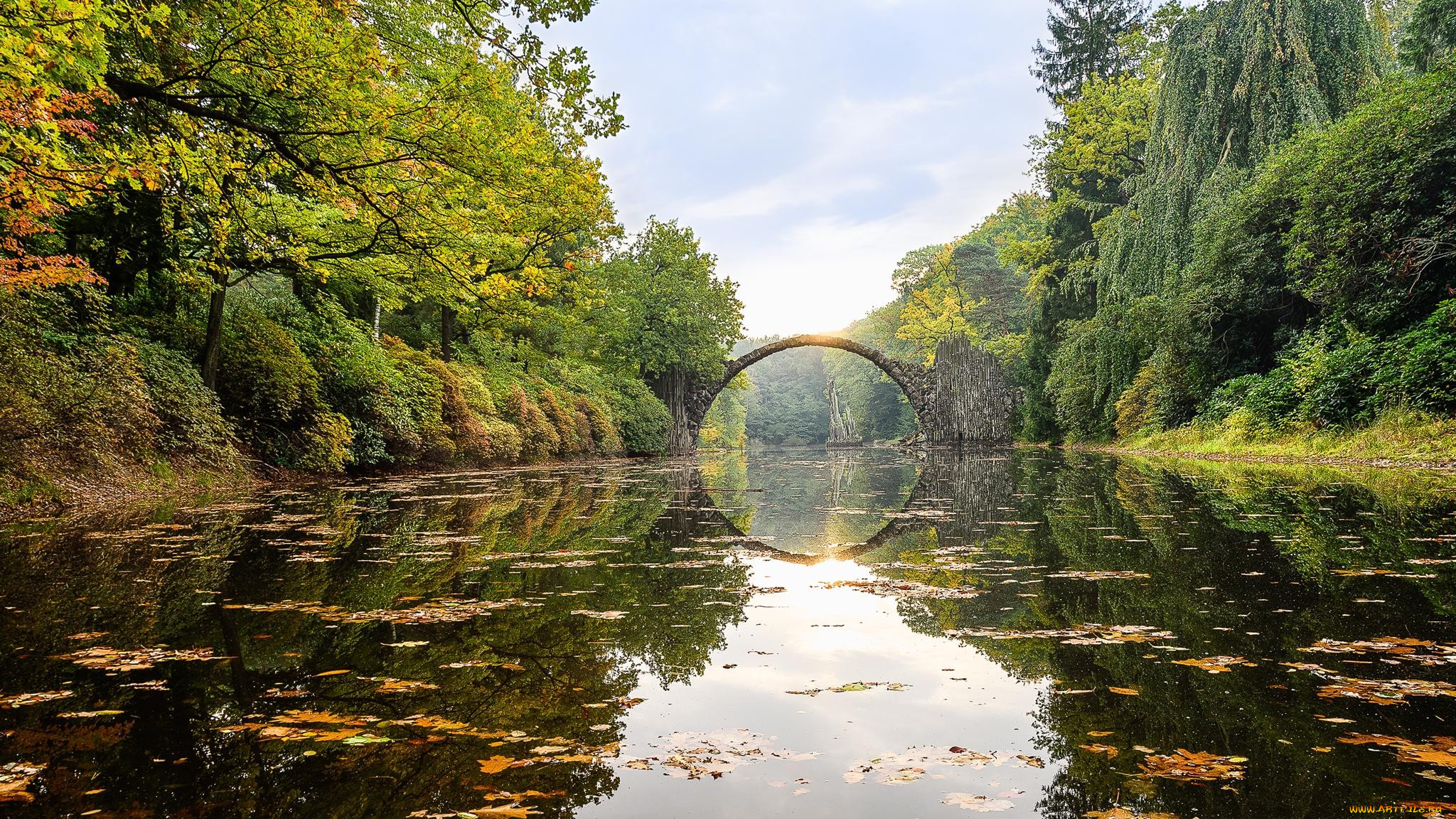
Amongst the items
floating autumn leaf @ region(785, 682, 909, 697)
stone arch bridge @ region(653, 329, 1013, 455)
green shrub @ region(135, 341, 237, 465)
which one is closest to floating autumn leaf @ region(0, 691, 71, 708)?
floating autumn leaf @ region(785, 682, 909, 697)

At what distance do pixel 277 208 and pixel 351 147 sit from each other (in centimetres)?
314

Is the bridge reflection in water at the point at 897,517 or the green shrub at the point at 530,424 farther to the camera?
the green shrub at the point at 530,424

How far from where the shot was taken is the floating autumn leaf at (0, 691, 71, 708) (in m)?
1.98

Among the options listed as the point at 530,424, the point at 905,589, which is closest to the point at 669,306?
the point at 530,424

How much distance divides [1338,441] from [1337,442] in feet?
0.09

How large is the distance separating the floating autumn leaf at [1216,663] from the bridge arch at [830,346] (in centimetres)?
2947

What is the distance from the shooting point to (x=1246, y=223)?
14.3 meters

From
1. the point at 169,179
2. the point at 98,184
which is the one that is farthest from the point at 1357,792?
the point at 169,179

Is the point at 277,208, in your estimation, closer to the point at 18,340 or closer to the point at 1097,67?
the point at 18,340

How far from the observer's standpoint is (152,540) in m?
4.69

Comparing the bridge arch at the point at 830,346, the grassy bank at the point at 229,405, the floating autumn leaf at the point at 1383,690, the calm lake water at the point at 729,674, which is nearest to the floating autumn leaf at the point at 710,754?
the calm lake water at the point at 729,674

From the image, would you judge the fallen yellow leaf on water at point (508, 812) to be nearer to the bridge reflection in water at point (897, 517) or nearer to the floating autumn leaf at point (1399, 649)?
the floating autumn leaf at point (1399, 649)

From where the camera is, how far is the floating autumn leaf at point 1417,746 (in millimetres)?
1575

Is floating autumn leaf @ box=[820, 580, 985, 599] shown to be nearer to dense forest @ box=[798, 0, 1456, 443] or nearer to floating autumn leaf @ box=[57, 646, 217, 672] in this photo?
floating autumn leaf @ box=[57, 646, 217, 672]
